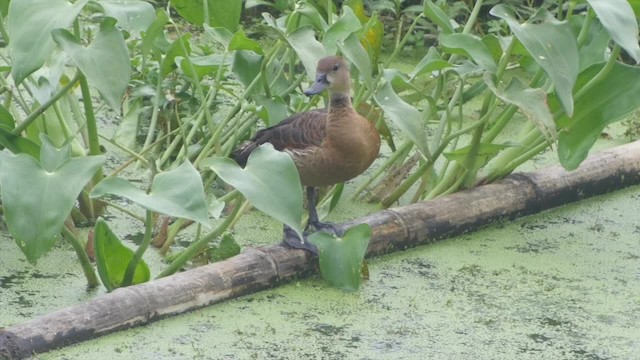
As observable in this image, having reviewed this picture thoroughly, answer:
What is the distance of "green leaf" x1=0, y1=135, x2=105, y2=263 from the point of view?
254 cm

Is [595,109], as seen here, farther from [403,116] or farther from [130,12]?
[130,12]

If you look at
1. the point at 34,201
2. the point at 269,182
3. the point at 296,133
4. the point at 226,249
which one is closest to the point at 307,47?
the point at 296,133

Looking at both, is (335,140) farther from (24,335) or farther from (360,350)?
(24,335)

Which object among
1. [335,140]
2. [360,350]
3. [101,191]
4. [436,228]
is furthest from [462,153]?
[101,191]

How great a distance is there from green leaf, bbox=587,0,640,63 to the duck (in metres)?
0.68

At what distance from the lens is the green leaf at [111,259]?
289 cm

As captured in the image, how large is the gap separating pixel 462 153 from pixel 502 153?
34cm

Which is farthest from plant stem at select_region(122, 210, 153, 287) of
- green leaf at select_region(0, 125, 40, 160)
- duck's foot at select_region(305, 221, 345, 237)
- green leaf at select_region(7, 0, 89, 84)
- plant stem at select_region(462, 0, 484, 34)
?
plant stem at select_region(462, 0, 484, 34)

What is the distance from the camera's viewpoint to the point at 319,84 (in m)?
3.27

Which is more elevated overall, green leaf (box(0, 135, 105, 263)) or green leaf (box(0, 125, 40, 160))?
green leaf (box(0, 135, 105, 263))

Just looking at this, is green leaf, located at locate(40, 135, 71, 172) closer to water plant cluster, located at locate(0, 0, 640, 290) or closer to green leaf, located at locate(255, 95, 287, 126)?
water plant cluster, located at locate(0, 0, 640, 290)

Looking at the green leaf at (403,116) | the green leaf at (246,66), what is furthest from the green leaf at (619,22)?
the green leaf at (246,66)

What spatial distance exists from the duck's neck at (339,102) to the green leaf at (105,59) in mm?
726

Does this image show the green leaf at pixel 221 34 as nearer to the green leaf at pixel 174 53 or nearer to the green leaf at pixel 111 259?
the green leaf at pixel 174 53
